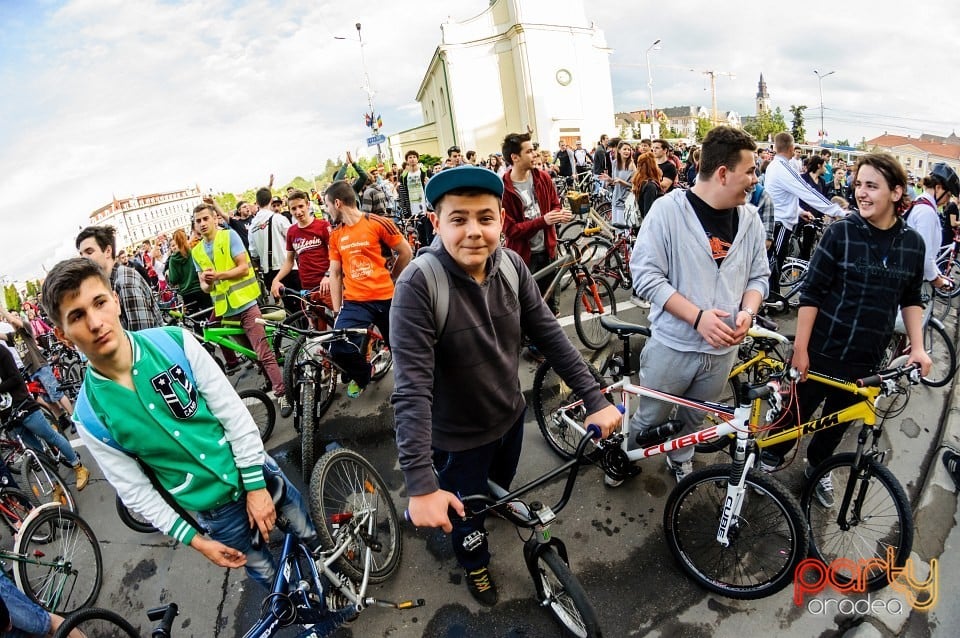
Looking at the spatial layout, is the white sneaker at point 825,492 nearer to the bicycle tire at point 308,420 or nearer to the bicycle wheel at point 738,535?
the bicycle wheel at point 738,535

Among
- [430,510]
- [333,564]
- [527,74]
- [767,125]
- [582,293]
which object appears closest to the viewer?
[430,510]

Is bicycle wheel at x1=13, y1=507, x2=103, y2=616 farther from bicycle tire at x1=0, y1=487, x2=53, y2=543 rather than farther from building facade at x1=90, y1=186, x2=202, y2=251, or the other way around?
building facade at x1=90, y1=186, x2=202, y2=251

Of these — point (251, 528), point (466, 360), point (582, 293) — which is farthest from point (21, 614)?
point (582, 293)

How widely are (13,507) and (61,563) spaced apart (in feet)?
4.20

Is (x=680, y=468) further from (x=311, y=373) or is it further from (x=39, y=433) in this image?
(x=39, y=433)

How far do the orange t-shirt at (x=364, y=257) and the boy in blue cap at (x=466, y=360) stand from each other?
244 cm

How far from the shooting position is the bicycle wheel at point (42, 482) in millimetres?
4195

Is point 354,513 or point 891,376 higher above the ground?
point 891,376

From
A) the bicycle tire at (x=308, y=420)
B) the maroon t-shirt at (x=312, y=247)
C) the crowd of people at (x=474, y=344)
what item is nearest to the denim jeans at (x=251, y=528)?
the crowd of people at (x=474, y=344)

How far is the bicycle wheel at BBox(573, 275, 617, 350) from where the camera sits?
212 inches

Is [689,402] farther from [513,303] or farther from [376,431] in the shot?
[376,431]

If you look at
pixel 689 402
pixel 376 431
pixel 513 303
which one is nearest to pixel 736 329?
pixel 689 402

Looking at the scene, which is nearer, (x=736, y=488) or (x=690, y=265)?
(x=736, y=488)

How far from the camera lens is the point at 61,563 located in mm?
3113
